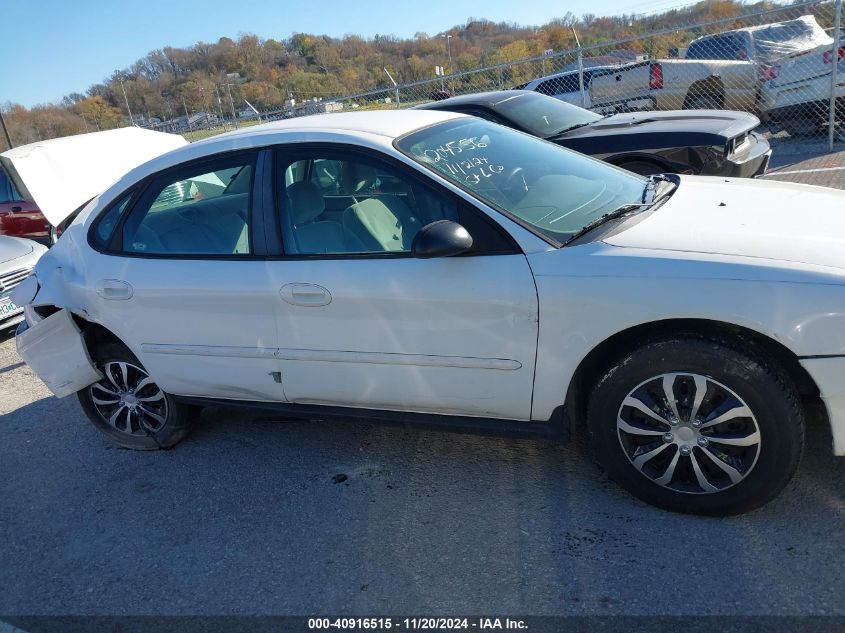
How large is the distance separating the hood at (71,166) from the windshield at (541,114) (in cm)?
351

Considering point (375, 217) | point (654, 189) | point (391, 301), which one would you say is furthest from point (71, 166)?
point (654, 189)

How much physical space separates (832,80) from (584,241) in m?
8.51

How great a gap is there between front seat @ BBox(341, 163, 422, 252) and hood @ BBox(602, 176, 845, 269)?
0.87 meters

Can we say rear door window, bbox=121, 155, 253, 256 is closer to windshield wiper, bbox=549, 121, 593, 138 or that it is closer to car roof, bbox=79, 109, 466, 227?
car roof, bbox=79, 109, 466, 227

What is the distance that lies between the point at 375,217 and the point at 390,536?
1406 mm

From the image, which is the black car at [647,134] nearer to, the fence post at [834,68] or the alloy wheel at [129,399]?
the fence post at [834,68]

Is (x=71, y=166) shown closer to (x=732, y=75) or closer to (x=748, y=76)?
(x=732, y=75)

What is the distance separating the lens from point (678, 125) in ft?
20.9

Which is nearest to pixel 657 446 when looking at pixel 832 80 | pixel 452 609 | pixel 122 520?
pixel 452 609

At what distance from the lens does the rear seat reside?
10.8 feet

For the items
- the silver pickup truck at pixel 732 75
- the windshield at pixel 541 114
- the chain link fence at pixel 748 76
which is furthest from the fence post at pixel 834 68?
the windshield at pixel 541 114

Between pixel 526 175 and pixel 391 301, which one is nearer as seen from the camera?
pixel 391 301

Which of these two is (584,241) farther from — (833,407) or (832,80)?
(832,80)

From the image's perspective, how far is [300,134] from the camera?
127 inches
